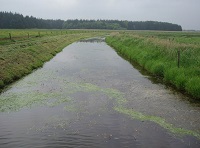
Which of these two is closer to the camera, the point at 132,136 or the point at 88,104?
the point at 132,136

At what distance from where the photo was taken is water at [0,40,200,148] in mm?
10594

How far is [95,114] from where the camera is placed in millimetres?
13648

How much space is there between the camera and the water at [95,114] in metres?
10.6

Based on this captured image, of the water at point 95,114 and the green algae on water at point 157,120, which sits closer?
the water at point 95,114

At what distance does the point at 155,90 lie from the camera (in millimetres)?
19125

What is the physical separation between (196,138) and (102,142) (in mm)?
4163

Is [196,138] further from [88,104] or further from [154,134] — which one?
[88,104]

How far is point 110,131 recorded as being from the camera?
1138 centimetres

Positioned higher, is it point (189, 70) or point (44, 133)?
point (189, 70)

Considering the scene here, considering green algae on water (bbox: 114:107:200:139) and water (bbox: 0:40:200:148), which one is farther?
green algae on water (bbox: 114:107:200:139)

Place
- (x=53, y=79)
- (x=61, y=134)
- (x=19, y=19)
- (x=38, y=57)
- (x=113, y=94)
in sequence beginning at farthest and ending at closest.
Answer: (x=19, y=19), (x=38, y=57), (x=53, y=79), (x=113, y=94), (x=61, y=134)

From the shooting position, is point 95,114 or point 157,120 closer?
point 157,120

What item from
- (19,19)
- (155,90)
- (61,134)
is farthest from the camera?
(19,19)

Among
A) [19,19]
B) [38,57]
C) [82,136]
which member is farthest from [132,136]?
[19,19]
